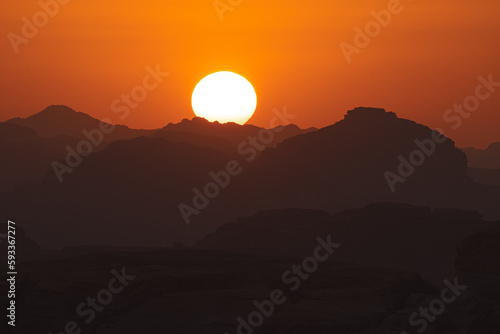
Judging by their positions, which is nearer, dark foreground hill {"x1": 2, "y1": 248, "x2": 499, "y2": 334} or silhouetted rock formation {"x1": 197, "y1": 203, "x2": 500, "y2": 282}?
dark foreground hill {"x1": 2, "y1": 248, "x2": 499, "y2": 334}

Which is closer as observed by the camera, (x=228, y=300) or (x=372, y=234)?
(x=228, y=300)

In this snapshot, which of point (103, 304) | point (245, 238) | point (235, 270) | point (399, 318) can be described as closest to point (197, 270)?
point (235, 270)

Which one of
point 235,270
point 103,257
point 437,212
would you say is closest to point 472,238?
point 235,270

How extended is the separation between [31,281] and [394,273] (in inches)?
1077

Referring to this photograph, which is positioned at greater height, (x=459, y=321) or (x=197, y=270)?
(x=197, y=270)

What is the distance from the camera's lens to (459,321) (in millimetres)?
53031

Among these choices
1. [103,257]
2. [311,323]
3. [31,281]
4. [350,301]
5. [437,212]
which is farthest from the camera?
[437,212]

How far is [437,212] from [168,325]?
297 ft

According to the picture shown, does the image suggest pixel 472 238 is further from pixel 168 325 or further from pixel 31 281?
pixel 31 281

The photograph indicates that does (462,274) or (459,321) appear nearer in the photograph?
(459,321)

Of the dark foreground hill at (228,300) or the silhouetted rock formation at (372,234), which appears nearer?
the dark foreground hill at (228,300)

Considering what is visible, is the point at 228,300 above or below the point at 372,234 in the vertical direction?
below

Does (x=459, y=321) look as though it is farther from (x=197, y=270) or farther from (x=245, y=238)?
(x=245, y=238)

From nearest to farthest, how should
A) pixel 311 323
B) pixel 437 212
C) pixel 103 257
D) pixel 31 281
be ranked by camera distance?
pixel 311 323 < pixel 31 281 < pixel 103 257 < pixel 437 212
